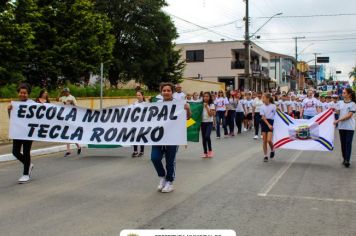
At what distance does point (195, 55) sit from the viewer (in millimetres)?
A: 62906

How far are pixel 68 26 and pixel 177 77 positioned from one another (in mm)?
25091

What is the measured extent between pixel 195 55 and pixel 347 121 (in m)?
52.9

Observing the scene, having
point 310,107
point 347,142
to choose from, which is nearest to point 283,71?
point 310,107

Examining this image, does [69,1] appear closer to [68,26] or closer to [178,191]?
[68,26]

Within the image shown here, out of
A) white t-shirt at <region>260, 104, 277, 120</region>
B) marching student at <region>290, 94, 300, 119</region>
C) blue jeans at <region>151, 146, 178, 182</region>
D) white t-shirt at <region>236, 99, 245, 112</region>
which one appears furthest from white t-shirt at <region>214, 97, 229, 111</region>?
blue jeans at <region>151, 146, 178, 182</region>

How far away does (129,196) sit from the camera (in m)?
7.70

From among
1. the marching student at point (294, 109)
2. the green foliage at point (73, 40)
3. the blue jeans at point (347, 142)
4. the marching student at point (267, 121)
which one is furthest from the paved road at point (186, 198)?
the marching student at point (294, 109)

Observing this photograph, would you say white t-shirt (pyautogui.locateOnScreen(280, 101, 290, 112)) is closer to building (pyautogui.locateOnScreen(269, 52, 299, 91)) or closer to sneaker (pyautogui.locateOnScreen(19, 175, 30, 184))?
sneaker (pyautogui.locateOnScreen(19, 175, 30, 184))

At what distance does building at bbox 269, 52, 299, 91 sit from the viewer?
93713 mm

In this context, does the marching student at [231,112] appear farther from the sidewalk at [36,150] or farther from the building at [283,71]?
the building at [283,71]

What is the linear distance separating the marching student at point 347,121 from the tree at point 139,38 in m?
32.7

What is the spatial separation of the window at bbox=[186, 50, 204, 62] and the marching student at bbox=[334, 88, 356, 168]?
170 feet

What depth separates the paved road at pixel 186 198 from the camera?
19.7 feet

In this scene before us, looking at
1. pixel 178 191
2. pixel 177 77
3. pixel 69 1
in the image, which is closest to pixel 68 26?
pixel 69 1
